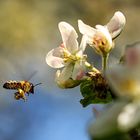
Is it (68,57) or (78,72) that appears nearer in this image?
(78,72)

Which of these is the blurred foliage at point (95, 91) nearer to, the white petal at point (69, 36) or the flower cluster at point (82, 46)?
the flower cluster at point (82, 46)

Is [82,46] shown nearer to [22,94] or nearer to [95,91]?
[95,91]

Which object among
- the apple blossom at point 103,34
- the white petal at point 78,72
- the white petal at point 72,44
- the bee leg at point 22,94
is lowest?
the white petal at point 78,72

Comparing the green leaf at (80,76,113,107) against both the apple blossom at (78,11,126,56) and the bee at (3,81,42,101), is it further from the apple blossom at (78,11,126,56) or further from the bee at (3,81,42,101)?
the bee at (3,81,42,101)

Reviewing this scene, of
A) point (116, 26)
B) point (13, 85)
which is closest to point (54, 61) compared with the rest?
point (116, 26)

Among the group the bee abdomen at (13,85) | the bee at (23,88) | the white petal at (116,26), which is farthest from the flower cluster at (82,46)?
the bee abdomen at (13,85)

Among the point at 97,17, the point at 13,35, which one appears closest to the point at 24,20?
the point at 13,35

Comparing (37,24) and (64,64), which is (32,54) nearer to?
(37,24)

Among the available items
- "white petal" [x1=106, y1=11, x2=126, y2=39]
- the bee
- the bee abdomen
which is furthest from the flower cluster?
the bee abdomen

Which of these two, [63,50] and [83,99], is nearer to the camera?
[83,99]
